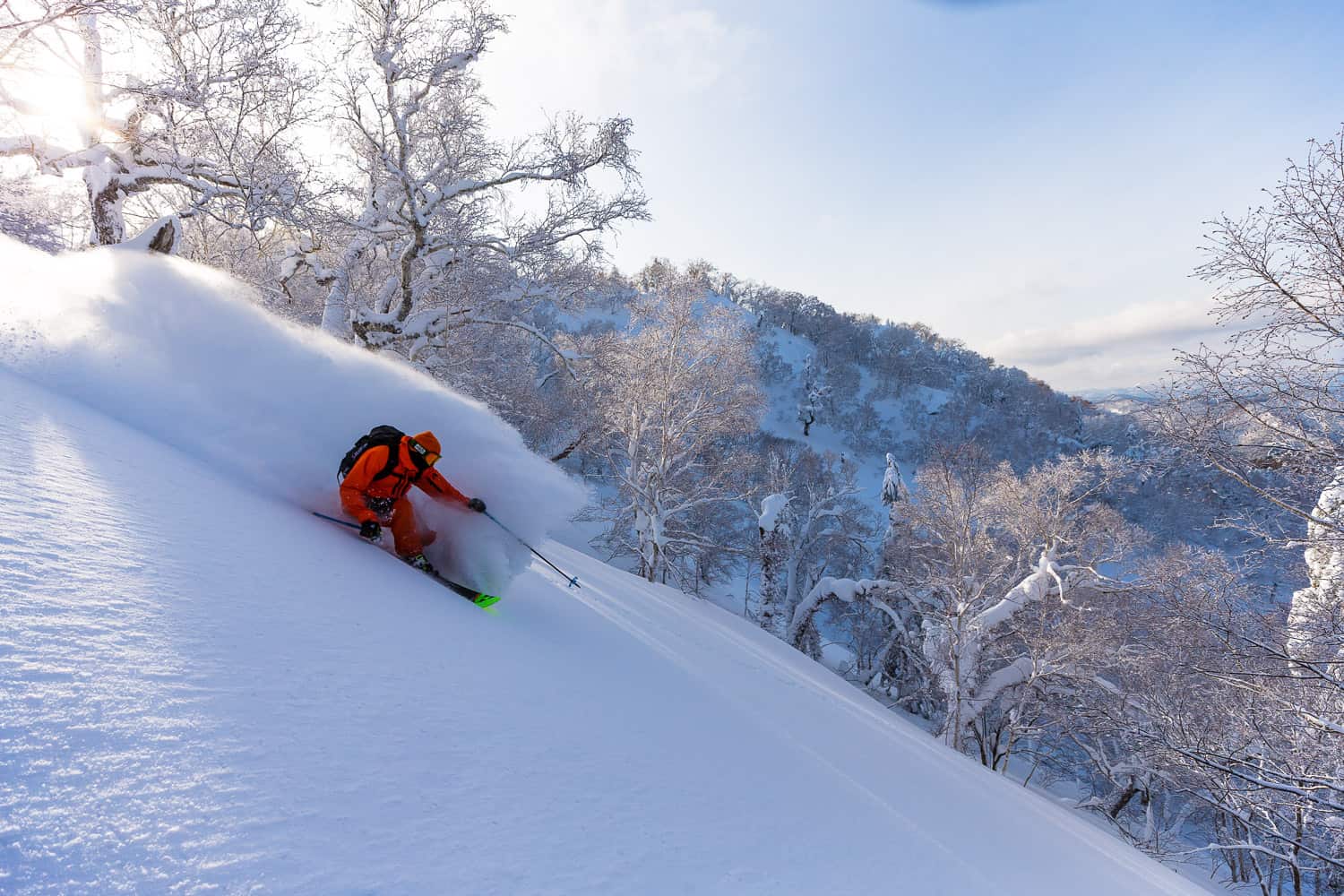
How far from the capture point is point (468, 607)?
3418 mm

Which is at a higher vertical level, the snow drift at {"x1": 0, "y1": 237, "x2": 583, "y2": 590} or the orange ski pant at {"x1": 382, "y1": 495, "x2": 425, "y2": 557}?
the snow drift at {"x1": 0, "y1": 237, "x2": 583, "y2": 590}

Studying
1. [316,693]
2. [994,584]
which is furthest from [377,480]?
[994,584]

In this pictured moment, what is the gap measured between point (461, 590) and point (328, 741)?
2305 mm

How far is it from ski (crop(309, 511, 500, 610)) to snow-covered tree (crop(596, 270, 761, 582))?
10994mm

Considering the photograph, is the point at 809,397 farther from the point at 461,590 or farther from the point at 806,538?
the point at 461,590

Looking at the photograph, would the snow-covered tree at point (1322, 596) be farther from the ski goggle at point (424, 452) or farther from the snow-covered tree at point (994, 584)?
the ski goggle at point (424, 452)

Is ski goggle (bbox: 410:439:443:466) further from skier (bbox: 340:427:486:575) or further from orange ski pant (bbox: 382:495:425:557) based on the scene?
orange ski pant (bbox: 382:495:425:557)

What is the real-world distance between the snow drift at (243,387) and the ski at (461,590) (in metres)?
0.13

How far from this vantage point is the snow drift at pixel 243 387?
358 centimetres

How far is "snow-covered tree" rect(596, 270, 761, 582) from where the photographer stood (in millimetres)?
14875

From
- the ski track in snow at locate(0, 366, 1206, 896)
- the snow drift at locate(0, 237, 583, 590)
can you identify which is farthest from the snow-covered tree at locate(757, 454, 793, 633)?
the ski track in snow at locate(0, 366, 1206, 896)

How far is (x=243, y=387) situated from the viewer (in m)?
4.02

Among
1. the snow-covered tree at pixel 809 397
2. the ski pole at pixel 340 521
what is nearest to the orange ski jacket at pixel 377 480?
the ski pole at pixel 340 521

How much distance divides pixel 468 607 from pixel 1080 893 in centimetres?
391
